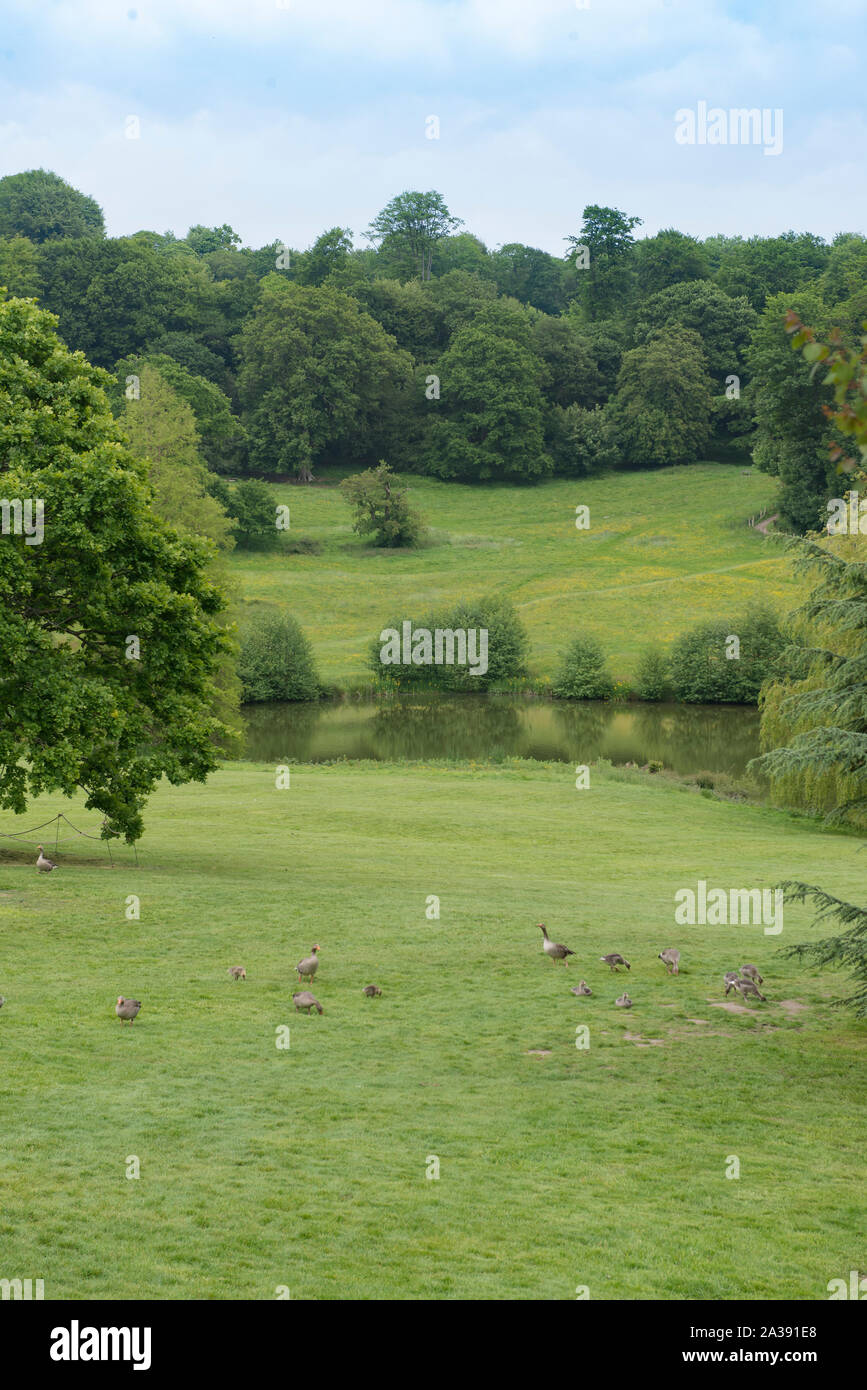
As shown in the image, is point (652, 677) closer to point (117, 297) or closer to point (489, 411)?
point (489, 411)

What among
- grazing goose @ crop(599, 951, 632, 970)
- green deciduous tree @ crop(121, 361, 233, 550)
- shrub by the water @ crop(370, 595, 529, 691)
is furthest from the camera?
shrub by the water @ crop(370, 595, 529, 691)

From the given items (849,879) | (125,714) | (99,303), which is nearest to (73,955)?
(125,714)

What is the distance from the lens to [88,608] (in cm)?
→ 2322

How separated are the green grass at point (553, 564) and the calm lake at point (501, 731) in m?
6.43

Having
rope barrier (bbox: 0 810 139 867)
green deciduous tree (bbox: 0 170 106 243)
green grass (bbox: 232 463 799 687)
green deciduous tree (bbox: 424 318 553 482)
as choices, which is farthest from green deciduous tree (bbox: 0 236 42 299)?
rope barrier (bbox: 0 810 139 867)

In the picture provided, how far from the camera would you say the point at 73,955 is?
18688 millimetres

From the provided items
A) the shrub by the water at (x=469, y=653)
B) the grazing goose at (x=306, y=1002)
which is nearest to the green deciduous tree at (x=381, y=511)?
the shrub by the water at (x=469, y=653)

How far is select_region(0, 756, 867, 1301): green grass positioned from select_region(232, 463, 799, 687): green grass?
56.0 metres

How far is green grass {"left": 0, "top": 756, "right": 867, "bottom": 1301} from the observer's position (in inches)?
379

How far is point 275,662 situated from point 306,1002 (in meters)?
58.8

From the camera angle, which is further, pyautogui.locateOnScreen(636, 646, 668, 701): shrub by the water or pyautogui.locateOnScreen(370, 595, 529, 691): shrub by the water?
pyautogui.locateOnScreen(370, 595, 529, 691): shrub by the water

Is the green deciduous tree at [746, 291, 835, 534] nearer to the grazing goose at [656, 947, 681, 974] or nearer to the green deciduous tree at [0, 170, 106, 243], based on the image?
the grazing goose at [656, 947, 681, 974]
